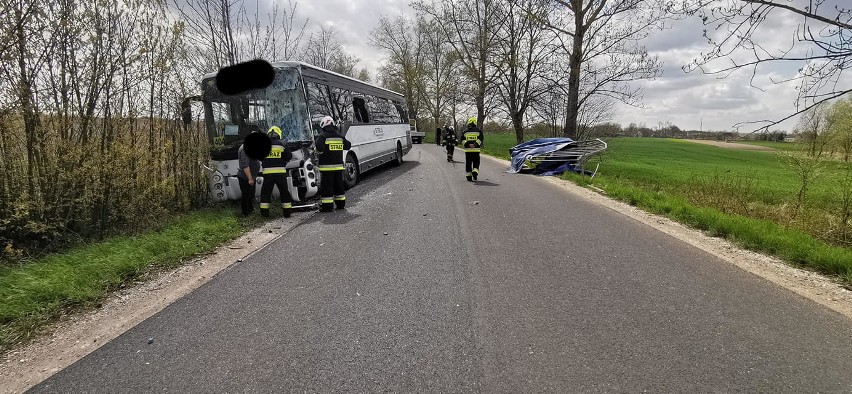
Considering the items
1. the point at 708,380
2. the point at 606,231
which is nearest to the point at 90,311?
the point at 708,380

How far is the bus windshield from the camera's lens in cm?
826

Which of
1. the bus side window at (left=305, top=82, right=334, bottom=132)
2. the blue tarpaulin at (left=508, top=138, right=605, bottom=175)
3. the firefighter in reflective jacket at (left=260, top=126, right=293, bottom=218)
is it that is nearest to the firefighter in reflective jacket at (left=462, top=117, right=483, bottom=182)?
the blue tarpaulin at (left=508, top=138, right=605, bottom=175)

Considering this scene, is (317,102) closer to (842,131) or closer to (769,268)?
(769,268)

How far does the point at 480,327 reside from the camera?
3.03 metres

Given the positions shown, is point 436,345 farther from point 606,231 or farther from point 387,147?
point 387,147

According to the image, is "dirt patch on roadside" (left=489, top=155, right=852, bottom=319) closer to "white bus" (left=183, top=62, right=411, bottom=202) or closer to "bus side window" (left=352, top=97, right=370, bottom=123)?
"white bus" (left=183, top=62, right=411, bottom=202)

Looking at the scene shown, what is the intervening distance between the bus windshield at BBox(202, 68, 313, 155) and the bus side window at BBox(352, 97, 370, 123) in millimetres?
3055

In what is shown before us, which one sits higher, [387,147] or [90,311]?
[387,147]

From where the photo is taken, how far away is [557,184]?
37.2ft

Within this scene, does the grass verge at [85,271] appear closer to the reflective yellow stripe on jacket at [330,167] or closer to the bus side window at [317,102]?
the reflective yellow stripe on jacket at [330,167]

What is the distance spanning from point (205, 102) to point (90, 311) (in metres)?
5.90

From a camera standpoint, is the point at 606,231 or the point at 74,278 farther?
the point at 606,231

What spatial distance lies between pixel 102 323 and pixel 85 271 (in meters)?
1.25

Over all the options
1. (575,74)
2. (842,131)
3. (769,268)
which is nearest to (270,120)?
(769,268)
